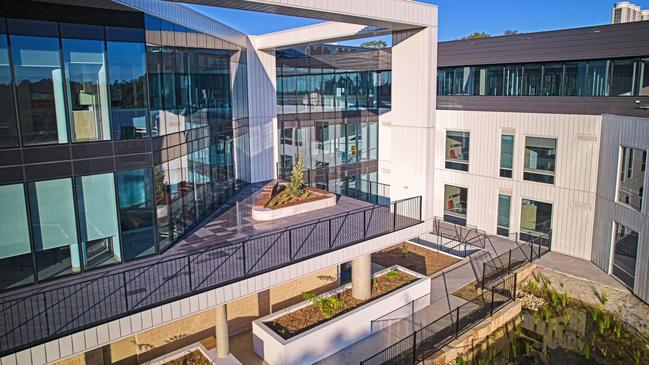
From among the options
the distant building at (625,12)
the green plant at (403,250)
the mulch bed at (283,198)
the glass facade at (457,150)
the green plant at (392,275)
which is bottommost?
the green plant at (403,250)

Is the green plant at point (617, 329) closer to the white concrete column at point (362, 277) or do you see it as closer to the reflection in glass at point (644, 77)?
the white concrete column at point (362, 277)

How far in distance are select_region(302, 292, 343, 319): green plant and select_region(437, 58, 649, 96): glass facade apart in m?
13.3

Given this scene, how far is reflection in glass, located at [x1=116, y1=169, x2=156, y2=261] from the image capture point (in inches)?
449

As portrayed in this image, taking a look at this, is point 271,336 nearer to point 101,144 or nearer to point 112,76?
point 101,144

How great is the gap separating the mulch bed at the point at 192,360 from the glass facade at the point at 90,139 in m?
2.89

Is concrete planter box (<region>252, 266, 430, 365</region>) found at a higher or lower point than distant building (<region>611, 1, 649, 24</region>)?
lower

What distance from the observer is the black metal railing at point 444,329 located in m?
13.8

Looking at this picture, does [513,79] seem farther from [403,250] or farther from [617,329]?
[617,329]

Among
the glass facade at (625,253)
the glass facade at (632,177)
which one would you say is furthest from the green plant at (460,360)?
the glass facade at (632,177)

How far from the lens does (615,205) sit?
59.7ft

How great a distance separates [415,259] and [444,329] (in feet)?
18.9

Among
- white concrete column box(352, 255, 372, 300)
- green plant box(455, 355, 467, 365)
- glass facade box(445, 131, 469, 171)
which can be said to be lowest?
green plant box(455, 355, 467, 365)

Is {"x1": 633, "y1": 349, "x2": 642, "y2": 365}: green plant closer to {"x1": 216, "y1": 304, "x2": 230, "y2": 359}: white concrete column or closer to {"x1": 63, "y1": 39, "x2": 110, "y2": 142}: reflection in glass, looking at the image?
{"x1": 216, "y1": 304, "x2": 230, "y2": 359}: white concrete column

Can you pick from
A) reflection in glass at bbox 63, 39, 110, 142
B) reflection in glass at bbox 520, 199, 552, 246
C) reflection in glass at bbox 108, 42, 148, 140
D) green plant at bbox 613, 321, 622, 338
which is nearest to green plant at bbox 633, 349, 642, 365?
green plant at bbox 613, 321, 622, 338
